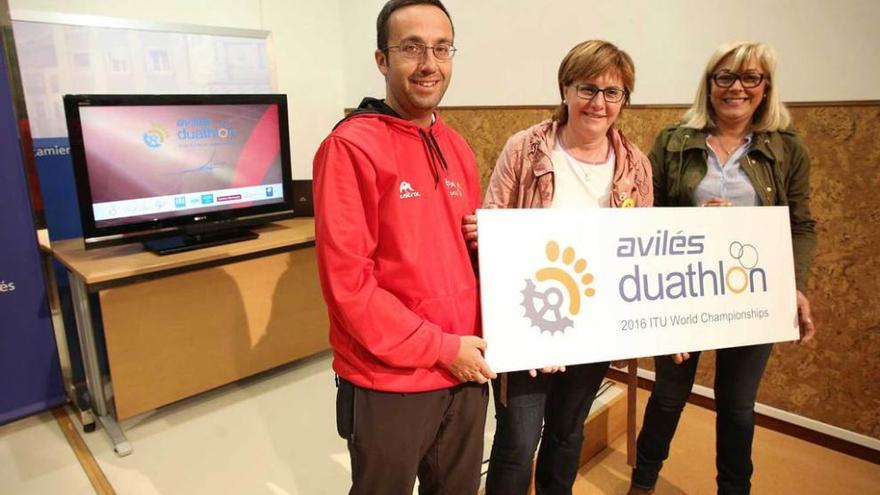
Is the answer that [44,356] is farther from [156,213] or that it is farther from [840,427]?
[840,427]

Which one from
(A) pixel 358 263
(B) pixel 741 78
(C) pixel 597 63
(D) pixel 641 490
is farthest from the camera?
(D) pixel 641 490

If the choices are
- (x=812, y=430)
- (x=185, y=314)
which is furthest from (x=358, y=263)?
(x=812, y=430)

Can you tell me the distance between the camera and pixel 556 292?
133cm

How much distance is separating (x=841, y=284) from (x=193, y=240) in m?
2.70

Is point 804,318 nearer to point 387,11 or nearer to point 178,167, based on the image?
point 387,11

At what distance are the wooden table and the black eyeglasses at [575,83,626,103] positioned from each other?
1635mm

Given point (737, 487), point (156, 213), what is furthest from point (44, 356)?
point (737, 487)

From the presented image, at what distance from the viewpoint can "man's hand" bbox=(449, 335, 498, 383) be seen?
1171 mm

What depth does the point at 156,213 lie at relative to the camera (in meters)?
2.33

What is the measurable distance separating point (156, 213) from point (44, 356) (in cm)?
76

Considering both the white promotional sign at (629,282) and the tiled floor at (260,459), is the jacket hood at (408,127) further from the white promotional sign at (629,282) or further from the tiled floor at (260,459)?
the tiled floor at (260,459)

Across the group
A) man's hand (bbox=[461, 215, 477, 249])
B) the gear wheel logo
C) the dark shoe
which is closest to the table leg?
man's hand (bbox=[461, 215, 477, 249])

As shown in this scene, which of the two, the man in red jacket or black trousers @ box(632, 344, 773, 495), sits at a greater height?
the man in red jacket

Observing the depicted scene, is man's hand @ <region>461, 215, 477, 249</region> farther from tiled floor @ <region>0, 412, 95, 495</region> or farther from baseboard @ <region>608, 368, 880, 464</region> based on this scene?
baseboard @ <region>608, 368, 880, 464</region>
